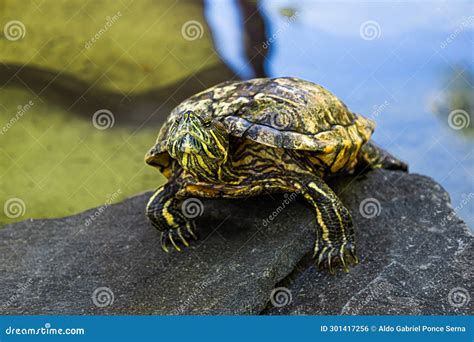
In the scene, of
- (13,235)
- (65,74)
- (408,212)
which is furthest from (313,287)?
(65,74)

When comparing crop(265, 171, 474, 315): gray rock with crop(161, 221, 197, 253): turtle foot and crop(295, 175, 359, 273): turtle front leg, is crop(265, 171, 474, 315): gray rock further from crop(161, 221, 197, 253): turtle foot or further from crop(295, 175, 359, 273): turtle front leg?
crop(161, 221, 197, 253): turtle foot

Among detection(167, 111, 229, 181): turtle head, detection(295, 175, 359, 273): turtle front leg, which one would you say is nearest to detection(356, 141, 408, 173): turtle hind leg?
detection(295, 175, 359, 273): turtle front leg

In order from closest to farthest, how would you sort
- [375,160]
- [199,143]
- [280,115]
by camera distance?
[199,143] < [280,115] < [375,160]

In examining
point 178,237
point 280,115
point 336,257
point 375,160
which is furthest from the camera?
point 375,160

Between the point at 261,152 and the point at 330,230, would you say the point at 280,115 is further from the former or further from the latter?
the point at 330,230

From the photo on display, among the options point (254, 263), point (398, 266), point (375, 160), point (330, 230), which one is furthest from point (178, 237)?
point (375, 160)

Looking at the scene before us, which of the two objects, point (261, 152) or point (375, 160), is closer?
point (261, 152)

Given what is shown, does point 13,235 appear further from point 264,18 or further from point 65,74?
point 264,18
